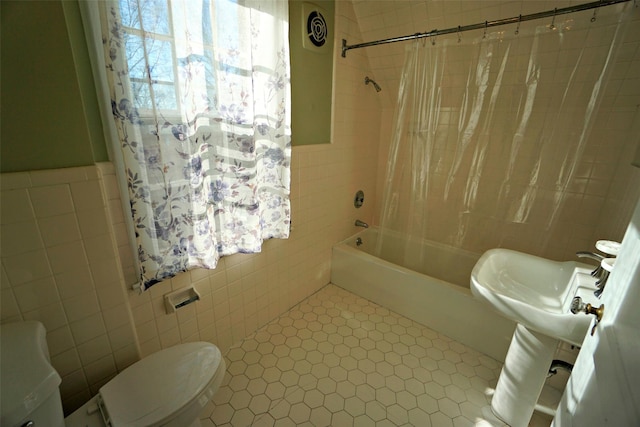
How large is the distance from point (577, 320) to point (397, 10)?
6.75 ft

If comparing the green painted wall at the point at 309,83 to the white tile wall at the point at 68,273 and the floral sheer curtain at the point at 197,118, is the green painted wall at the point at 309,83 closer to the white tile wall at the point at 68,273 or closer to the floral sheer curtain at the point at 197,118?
the floral sheer curtain at the point at 197,118

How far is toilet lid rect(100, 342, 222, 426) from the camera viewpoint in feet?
3.07

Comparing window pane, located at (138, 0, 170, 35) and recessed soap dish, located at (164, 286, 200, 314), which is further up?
window pane, located at (138, 0, 170, 35)

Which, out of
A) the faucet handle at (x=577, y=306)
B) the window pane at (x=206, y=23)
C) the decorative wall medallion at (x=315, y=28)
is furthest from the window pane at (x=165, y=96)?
the faucet handle at (x=577, y=306)

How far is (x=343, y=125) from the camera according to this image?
7.19 feet

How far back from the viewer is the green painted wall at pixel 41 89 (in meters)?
0.79

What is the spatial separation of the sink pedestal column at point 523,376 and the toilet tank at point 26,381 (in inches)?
68.2

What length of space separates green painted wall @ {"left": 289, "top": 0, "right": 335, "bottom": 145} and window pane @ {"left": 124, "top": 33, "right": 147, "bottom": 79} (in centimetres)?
90

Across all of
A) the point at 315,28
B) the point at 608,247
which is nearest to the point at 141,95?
the point at 315,28

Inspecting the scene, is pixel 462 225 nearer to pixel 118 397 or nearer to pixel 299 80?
pixel 299 80

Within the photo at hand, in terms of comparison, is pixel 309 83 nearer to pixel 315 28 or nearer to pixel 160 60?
pixel 315 28

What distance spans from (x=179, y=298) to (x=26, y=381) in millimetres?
725

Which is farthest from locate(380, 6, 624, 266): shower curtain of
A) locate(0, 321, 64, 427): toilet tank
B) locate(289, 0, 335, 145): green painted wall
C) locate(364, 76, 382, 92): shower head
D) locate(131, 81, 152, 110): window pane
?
locate(0, 321, 64, 427): toilet tank

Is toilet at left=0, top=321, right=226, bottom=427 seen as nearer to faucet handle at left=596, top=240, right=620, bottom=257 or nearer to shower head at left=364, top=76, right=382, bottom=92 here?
faucet handle at left=596, top=240, right=620, bottom=257
